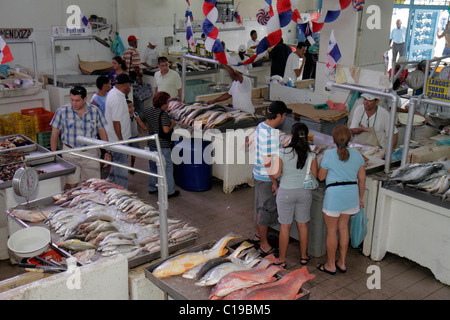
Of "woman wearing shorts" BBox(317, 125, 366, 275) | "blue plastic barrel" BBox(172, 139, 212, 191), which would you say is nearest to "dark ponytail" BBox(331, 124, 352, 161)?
"woman wearing shorts" BBox(317, 125, 366, 275)

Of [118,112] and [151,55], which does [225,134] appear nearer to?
[118,112]

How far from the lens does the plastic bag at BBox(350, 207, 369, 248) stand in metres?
5.76

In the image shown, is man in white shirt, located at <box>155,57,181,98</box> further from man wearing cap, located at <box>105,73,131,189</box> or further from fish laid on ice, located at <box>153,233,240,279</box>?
fish laid on ice, located at <box>153,233,240,279</box>

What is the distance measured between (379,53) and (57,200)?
6813 millimetres

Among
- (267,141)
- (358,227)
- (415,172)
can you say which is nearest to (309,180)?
(267,141)

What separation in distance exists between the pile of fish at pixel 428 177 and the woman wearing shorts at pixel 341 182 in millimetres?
543

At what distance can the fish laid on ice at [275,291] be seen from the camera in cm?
350

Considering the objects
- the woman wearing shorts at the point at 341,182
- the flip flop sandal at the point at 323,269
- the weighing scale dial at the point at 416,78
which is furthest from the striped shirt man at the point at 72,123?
the weighing scale dial at the point at 416,78

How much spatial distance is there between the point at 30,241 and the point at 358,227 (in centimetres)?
361

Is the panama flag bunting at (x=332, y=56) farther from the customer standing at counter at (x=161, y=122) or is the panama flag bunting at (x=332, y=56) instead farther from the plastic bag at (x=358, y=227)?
the customer standing at counter at (x=161, y=122)

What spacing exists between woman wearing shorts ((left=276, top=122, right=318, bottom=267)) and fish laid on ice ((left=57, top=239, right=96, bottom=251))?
205 centimetres
